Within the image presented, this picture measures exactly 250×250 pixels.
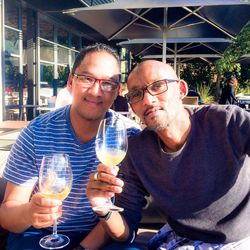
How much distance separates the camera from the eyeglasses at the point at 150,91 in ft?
6.18

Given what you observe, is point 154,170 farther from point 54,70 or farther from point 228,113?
point 54,70

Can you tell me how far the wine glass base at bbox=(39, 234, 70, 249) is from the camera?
68.9 inches

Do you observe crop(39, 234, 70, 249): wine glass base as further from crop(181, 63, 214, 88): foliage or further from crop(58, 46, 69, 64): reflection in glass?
crop(181, 63, 214, 88): foliage

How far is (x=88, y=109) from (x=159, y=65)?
45 centimetres

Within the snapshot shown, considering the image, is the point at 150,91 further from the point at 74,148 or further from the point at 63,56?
the point at 63,56

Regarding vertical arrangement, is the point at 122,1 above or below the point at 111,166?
above

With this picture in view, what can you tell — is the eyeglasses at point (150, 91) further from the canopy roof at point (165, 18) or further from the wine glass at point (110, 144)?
the canopy roof at point (165, 18)

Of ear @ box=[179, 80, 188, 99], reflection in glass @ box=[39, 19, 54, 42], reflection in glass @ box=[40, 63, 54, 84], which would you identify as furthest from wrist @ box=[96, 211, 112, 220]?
reflection in glass @ box=[39, 19, 54, 42]

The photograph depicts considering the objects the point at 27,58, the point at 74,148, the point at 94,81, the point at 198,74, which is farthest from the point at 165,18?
the point at 198,74

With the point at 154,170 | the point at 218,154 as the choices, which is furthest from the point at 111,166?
the point at 218,154

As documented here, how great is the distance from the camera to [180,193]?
5.82 ft

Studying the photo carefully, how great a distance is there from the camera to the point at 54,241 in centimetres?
180

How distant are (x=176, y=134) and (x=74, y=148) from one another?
53 centimetres

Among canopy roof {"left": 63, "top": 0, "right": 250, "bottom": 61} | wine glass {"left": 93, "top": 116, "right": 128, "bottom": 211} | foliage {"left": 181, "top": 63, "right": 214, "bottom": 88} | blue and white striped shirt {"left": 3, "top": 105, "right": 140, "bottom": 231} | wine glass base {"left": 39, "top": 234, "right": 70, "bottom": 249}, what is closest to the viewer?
wine glass {"left": 93, "top": 116, "right": 128, "bottom": 211}
